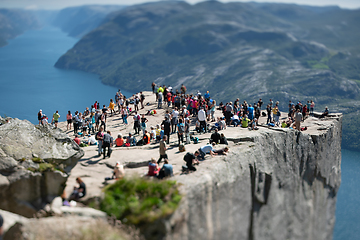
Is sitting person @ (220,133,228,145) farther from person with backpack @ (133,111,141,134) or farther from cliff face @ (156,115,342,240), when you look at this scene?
person with backpack @ (133,111,141,134)

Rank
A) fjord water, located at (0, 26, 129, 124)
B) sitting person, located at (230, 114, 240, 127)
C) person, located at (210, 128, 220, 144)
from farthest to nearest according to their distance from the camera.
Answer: fjord water, located at (0, 26, 129, 124), sitting person, located at (230, 114, 240, 127), person, located at (210, 128, 220, 144)

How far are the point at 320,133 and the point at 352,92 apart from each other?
139437mm

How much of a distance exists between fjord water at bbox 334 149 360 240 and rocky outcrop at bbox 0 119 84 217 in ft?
170

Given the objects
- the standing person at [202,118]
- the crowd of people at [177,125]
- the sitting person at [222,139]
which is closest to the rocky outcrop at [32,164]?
the crowd of people at [177,125]

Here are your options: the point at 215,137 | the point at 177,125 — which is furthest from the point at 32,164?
the point at 177,125

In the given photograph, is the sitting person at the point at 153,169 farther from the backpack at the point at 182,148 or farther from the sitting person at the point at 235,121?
the sitting person at the point at 235,121

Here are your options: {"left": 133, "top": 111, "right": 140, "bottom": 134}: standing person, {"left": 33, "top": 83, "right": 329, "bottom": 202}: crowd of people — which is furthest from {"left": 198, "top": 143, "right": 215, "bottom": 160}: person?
{"left": 133, "top": 111, "right": 140, "bottom": 134}: standing person

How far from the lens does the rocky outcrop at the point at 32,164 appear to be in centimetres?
1742

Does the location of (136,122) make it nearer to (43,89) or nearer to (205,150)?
(205,150)

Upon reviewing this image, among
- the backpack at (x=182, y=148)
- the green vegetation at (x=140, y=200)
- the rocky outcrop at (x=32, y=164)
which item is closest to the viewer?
the green vegetation at (x=140, y=200)

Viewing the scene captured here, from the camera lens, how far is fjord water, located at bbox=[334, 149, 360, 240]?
2205 inches

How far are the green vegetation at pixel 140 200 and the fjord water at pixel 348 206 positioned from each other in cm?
4992

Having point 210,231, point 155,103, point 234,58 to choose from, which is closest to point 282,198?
point 210,231

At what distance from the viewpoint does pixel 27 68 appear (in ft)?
577
